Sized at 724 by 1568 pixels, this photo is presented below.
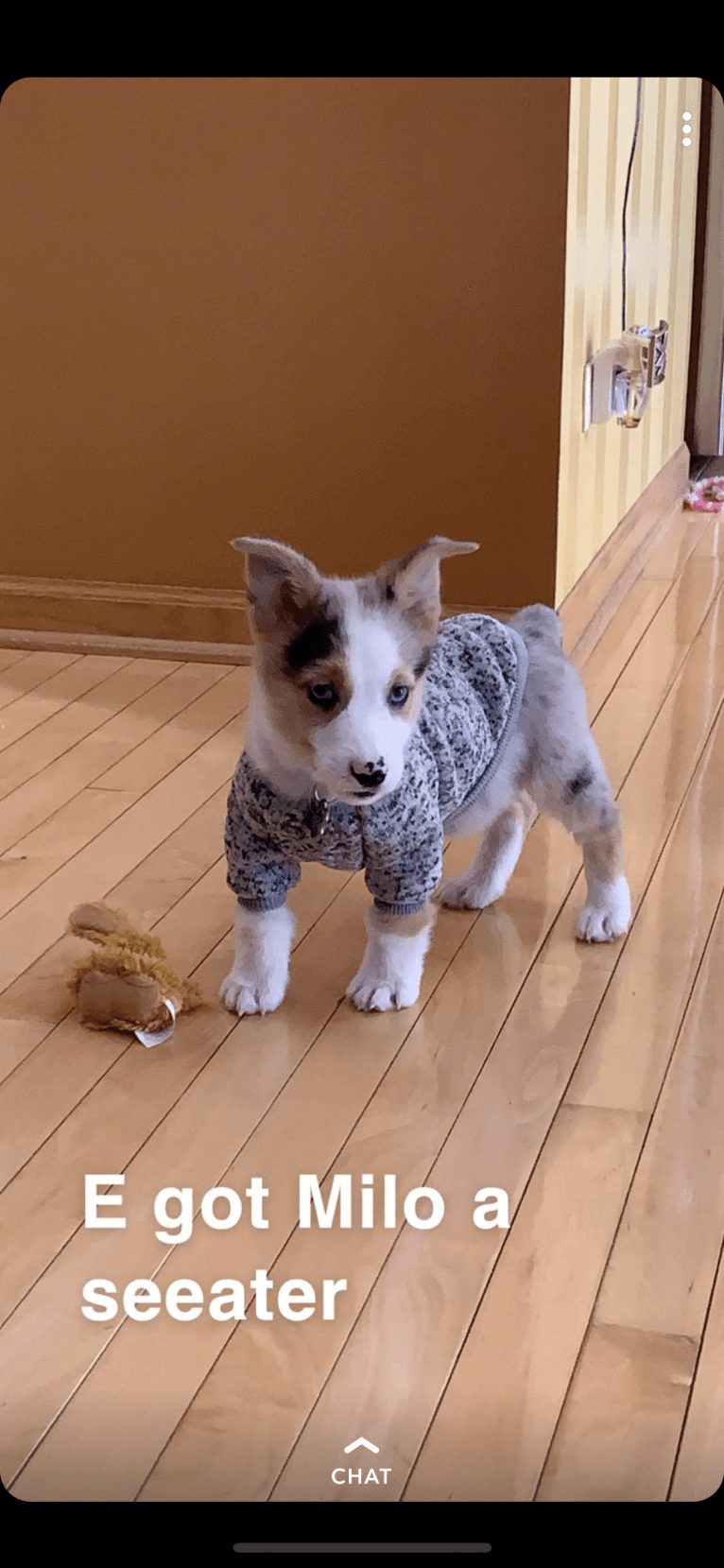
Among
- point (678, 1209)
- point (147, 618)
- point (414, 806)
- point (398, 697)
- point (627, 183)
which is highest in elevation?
point (627, 183)

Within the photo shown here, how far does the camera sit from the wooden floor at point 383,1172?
4.00 feet

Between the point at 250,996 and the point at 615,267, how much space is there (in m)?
1.86

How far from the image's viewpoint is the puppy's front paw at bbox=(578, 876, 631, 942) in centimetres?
199

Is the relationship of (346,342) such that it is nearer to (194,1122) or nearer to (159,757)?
(159,757)

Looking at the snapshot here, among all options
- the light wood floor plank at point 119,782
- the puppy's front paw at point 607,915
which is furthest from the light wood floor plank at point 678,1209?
the light wood floor plank at point 119,782

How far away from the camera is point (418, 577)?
5.37 feet

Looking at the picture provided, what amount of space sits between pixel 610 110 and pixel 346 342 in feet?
2.05

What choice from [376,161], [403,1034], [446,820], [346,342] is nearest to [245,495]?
[346,342]

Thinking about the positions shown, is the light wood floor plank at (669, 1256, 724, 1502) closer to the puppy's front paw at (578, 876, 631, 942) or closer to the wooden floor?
the wooden floor

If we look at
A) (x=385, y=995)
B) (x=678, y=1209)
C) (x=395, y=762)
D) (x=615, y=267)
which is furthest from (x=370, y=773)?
(x=615, y=267)

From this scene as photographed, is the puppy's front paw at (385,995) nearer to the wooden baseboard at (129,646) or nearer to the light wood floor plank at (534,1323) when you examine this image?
the light wood floor plank at (534,1323)

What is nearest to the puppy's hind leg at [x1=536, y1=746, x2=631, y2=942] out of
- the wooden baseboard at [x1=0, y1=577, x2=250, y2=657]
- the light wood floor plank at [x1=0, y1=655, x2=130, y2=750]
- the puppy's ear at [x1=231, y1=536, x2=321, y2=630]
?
the puppy's ear at [x1=231, y1=536, x2=321, y2=630]

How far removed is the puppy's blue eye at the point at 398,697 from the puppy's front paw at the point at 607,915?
1.65 ft

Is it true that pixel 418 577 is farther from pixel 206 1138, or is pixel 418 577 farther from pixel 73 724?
pixel 73 724
